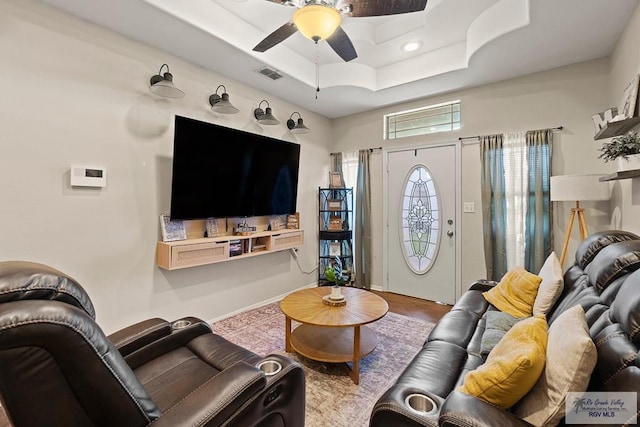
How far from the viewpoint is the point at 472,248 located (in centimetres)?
375

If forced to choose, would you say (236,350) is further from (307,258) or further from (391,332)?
(307,258)

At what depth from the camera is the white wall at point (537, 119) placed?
3004 mm

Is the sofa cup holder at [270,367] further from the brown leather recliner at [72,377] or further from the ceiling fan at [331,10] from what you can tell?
the ceiling fan at [331,10]

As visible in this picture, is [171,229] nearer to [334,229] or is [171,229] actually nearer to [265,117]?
[265,117]

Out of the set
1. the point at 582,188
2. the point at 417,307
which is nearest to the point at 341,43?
the point at 582,188

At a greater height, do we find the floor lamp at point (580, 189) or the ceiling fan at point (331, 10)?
the ceiling fan at point (331, 10)

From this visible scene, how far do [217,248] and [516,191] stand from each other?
3473 mm

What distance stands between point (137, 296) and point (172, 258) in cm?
48

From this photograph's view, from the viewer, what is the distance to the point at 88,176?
7.91 ft

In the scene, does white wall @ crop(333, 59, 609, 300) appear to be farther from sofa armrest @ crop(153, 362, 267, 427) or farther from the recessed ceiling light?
sofa armrest @ crop(153, 362, 267, 427)

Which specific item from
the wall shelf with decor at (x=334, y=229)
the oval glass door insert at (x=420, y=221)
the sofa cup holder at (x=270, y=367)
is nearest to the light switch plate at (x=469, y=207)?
the oval glass door insert at (x=420, y=221)

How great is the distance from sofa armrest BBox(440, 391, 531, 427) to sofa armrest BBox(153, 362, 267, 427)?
695mm

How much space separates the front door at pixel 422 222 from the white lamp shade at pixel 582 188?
1286mm

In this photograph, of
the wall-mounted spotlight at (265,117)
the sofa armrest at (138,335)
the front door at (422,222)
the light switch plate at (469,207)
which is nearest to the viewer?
the sofa armrest at (138,335)
